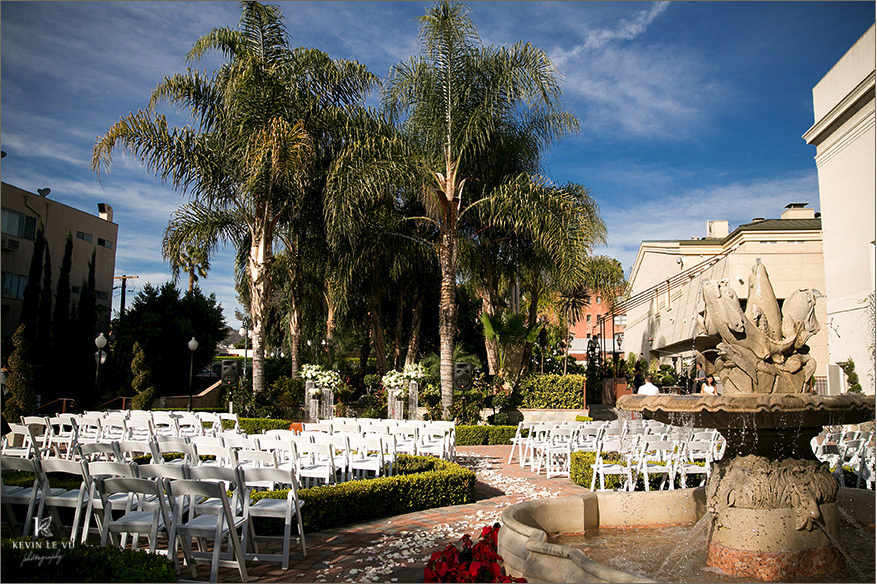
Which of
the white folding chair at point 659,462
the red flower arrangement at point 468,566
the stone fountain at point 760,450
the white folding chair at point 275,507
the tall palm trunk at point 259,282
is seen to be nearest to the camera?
the red flower arrangement at point 468,566

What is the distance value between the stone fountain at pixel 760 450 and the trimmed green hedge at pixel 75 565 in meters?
2.54

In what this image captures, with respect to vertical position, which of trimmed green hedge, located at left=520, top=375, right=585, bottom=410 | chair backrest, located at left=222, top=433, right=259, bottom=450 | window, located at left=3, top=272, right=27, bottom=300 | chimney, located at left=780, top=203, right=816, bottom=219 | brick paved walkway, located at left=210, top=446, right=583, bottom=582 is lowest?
brick paved walkway, located at left=210, top=446, right=583, bottom=582

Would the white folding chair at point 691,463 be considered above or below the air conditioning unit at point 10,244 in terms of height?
below

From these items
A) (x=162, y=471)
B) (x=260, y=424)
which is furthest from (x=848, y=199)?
(x=162, y=471)

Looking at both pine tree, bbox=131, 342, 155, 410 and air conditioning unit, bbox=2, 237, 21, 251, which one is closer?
pine tree, bbox=131, 342, 155, 410

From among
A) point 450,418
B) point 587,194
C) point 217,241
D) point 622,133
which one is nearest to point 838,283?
point 587,194

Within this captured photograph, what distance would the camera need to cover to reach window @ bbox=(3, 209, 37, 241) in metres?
29.2

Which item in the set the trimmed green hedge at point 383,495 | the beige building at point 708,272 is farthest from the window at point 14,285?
the beige building at point 708,272

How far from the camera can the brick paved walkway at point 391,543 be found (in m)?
5.61

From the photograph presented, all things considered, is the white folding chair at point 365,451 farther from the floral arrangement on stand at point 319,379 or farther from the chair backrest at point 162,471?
the floral arrangement on stand at point 319,379

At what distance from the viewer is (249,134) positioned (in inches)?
752

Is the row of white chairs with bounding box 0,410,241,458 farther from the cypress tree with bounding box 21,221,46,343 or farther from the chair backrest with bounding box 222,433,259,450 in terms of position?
the cypress tree with bounding box 21,221,46,343

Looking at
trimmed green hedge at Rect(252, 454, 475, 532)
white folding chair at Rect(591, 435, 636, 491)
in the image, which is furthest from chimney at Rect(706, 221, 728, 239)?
trimmed green hedge at Rect(252, 454, 475, 532)

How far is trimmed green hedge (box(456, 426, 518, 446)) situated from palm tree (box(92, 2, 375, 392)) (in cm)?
707
